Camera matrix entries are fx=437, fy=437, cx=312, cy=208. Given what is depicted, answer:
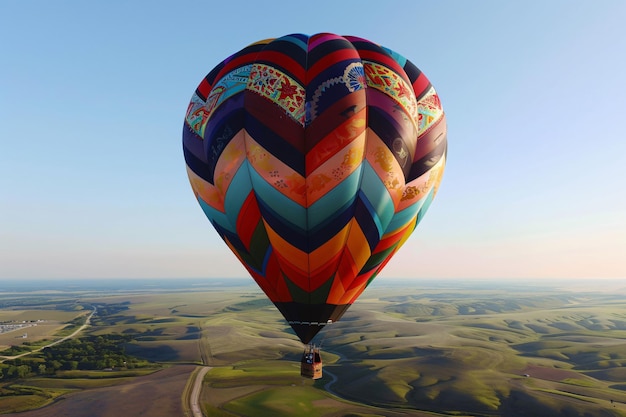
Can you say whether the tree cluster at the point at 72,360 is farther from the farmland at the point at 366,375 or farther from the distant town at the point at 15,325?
the distant town at the point at 15,325

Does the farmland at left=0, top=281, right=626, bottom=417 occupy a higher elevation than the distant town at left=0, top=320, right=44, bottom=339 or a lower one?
lower

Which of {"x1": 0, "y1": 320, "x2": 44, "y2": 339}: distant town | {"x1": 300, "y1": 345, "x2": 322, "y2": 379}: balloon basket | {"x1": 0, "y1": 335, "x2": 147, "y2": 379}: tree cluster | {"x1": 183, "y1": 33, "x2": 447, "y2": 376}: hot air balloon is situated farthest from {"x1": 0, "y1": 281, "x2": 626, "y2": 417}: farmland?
{"x1": 183, "y1": 33, "x2": 447, "y2": 376}: hot air balloon

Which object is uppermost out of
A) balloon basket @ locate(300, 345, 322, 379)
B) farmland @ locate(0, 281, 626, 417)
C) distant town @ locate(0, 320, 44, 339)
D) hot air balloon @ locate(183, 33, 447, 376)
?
hot air balloon @ locate(183, 33, 447, 376)

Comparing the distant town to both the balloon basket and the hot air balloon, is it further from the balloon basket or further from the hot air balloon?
the balloon basket

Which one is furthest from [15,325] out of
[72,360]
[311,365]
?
[311,365]

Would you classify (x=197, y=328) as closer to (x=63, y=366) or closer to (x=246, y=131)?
(x=63, y=366)

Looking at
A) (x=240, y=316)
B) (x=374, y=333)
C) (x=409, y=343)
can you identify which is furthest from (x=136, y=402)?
(x=240, y=316)

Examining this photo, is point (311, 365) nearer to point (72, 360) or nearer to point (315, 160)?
point (315, 160)

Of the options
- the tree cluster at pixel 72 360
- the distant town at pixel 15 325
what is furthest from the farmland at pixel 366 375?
the distant town at pixel 15 325
